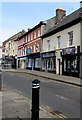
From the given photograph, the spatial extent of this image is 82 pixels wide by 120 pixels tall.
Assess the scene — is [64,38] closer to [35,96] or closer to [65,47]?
[65,47]

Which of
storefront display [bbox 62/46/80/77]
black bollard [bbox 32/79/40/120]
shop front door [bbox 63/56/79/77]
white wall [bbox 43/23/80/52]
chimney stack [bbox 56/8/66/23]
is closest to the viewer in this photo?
black bollard [bbox 32/79/40/120]

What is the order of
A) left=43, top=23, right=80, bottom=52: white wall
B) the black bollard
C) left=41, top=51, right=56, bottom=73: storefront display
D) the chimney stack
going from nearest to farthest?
the black bollard → left=43, top=23, right=80, bottom=52: white wall → left=41, top=51, right=56, bottom=73: storefront display → the chimney stack

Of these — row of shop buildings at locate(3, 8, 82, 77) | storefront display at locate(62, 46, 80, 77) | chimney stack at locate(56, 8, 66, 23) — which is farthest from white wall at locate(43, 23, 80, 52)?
chimney stack at locate(56, 8, 66, 23)

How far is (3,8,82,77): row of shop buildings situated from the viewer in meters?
18.6

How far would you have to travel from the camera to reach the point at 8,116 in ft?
16.0

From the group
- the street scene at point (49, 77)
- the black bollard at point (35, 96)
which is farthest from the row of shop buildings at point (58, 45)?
the black bollard at point (35, 96)

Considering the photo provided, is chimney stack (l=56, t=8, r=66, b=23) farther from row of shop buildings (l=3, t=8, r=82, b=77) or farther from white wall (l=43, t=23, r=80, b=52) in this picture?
white wall (l=43, t=23, r=80, b=52)

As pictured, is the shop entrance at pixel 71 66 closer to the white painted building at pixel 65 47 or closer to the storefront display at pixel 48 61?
the white painted building at pixel 65 47

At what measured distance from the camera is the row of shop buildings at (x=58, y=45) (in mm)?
18594

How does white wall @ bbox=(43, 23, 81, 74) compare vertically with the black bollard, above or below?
above

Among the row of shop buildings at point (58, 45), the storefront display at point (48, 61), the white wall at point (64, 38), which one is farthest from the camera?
the storefront display at point (48, 61)

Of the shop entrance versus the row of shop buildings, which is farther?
the row of shop buildings

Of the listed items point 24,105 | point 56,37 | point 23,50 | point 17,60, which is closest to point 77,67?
point 56,37

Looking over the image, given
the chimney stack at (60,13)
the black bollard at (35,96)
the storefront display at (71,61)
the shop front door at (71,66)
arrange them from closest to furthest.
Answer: the black bollard at (35,96), the storefront display at (71,61), the shop front door at (71,66), the chimney stack at (60,13)
